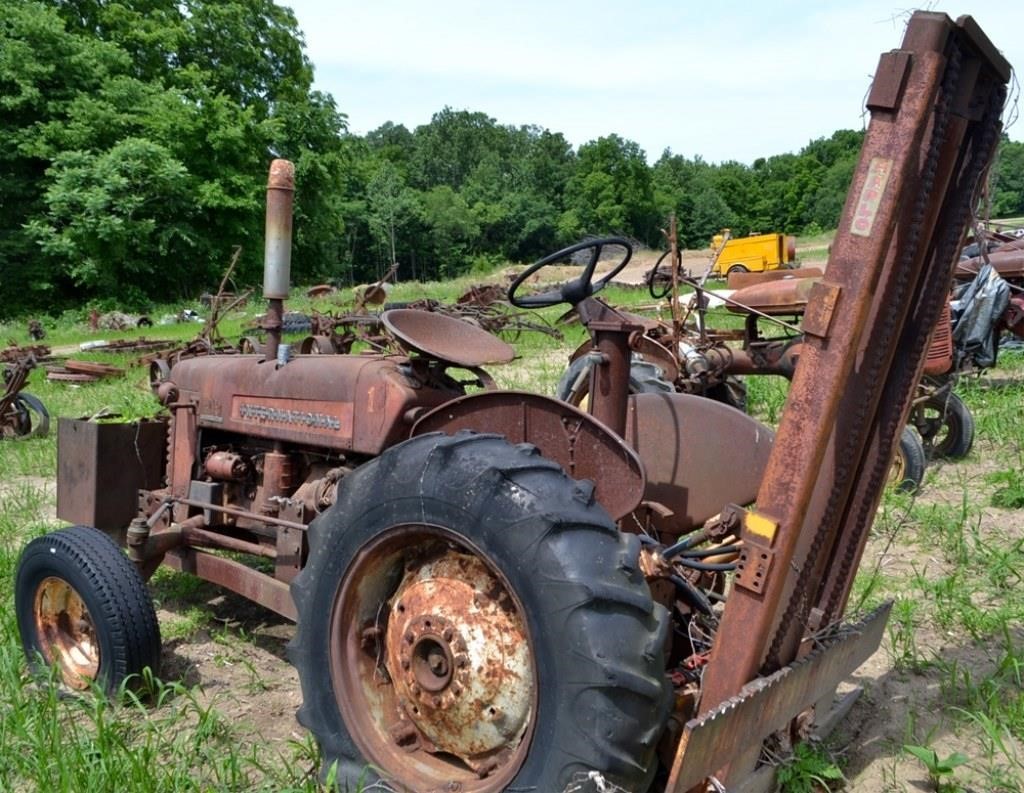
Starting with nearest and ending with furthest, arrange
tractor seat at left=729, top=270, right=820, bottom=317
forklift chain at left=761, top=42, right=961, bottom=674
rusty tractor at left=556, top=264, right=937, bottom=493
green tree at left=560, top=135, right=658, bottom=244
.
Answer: forklift chain at left=761, top=42, right=961, bottom=674
rusty tractor at left=556, top=264, right=937, bottom=493
tractor seat at left=729, top=270, right=820, bottom=317
green tree at left=560, top=135, right=658, bottom=244

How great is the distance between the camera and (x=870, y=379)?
2.17m

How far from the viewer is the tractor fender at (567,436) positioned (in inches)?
94.8

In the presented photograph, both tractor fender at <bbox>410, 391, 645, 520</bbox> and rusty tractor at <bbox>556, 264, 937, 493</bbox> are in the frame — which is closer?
tractor fender at <bbox>410, 391, 645, 520</bbox>

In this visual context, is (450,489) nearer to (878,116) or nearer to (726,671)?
(726,671)

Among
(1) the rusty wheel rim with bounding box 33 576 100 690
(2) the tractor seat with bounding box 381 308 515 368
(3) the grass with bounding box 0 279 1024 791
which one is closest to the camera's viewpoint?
(3) the grass with bounding box 0 279 1024 791

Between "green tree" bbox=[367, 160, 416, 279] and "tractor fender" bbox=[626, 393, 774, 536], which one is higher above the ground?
"tractor fender" bbox=[626, 393, 774, 536]

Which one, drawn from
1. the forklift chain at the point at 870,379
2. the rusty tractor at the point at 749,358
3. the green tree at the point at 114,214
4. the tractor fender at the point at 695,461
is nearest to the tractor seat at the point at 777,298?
the rusty tractor at the point at 749,358

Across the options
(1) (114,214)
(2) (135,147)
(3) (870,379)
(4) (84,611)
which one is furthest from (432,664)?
(1) (114,214)

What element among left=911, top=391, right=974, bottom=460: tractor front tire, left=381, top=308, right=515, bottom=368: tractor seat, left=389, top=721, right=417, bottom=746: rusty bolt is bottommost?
left=389, top=721, right=417, bottom=746: rusty bolt

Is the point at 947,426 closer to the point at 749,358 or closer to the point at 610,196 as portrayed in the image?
the point at 749,358

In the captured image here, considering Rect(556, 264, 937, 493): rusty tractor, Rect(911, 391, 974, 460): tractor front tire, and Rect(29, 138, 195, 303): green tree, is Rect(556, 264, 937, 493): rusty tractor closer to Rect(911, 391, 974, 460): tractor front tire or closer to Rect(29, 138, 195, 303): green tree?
Rect(911, 391, 974, 460): tractor front tire

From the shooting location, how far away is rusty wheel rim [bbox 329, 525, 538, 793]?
2.18 m

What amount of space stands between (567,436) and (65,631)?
2305 millimetres

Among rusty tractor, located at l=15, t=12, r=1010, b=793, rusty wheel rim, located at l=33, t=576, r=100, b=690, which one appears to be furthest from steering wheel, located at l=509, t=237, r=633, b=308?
rusty wheel rim, located at l=33, t=576, r=100, b=690
